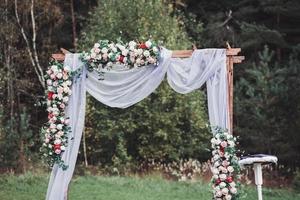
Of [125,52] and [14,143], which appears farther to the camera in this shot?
[14,143]

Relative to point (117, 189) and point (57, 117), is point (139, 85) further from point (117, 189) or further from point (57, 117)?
point (117, 189)

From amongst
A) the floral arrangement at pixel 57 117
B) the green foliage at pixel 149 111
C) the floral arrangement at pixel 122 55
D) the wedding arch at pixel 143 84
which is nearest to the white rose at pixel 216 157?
the wedding arch at pixel 143 84

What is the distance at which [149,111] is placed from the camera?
1352cm

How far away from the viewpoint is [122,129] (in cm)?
1379

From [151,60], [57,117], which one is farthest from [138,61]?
[57,117]

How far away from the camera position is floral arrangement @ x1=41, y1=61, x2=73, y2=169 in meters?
7.98

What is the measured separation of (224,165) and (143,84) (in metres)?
1.58

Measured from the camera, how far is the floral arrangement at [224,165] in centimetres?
734

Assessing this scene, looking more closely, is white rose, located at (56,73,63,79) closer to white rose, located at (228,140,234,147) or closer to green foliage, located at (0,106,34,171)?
white rose, located at (228,140,234,147)

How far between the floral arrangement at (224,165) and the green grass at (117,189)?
295cm

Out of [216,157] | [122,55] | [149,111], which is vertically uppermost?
[122,55]

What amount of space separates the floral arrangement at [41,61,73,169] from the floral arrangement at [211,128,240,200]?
2081 millimetres

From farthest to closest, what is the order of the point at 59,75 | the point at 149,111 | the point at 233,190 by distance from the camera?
1. the point at 149,111
2. the point at 59,75
3. the point at 233,190

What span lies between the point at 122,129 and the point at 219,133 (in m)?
6.52
